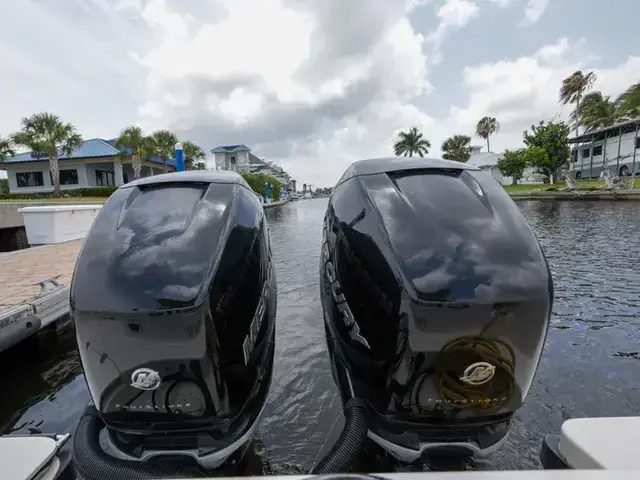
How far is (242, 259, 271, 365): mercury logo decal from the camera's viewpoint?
163 cm

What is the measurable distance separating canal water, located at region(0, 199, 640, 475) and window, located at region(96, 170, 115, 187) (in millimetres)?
30734

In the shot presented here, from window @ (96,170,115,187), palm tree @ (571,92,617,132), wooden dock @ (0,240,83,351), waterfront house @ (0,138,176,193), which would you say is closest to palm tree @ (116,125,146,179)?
waterfront house @ (0,138,176,193)

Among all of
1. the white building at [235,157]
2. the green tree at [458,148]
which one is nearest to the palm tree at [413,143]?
the green tree at [458,148]

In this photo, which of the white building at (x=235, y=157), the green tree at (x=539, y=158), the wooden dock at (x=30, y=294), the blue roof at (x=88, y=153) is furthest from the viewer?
the white building at (x=235, y=157)

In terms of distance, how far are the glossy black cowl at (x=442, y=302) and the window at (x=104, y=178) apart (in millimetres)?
34251

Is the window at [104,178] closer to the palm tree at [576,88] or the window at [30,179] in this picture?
the window at [30,179]

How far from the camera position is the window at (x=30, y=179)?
99.0 feet

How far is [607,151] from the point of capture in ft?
119

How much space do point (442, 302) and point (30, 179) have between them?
38.3 meters

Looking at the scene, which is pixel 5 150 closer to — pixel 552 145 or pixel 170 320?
pixel 170 320

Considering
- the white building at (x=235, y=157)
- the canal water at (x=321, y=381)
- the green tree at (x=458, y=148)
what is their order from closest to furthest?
the canal water at (x=321, y=381)
the green tree at (x=458, y=148)
the white building at (x=235, y=157)

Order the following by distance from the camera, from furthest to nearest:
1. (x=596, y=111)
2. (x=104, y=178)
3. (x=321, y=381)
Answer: (x=596, y=111), (x=104, y=178), (x=321, y=381)

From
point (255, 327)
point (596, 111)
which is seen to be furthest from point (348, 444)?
point (596, 111)

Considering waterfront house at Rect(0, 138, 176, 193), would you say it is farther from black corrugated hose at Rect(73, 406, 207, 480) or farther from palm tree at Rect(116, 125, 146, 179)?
black corrugated hose at Rect(73, 406, 207, 480)
